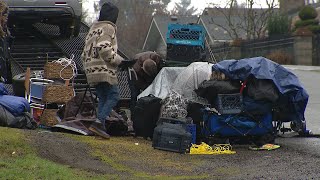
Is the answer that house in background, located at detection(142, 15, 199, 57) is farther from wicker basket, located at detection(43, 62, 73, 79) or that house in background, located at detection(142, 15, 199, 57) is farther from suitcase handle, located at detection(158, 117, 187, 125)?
suitcase handle, located at detection(158, 117, 187, 125)

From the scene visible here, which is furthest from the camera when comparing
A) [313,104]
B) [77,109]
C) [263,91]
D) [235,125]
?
[313,104]

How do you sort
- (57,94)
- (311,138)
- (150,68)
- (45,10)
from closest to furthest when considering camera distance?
(57,94) < (311,138) < (150,68) < (45,10)

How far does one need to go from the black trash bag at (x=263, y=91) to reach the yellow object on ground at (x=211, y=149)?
82cm

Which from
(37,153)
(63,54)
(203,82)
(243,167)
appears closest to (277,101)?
(203,82)

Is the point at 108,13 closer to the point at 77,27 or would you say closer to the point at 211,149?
the point at 211,149

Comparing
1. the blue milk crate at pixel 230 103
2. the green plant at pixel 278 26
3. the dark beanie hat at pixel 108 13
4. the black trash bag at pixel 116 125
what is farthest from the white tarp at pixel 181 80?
the green plant at pixel 278 26

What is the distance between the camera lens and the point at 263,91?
900cm

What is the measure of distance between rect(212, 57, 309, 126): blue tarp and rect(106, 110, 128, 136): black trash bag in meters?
1.66

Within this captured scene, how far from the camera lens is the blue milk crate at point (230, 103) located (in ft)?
30.3

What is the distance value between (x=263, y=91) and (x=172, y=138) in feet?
4.97

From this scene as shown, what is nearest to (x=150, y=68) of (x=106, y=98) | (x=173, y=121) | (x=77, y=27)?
(x=106, y=98)

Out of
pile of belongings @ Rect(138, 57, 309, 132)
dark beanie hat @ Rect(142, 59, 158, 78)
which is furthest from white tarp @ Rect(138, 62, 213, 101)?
dark beanie hat @ Rect(142, 59, 158, 78)

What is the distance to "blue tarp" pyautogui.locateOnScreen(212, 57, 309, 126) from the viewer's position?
30.0 feet

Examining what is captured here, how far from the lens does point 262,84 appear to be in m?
9.11
